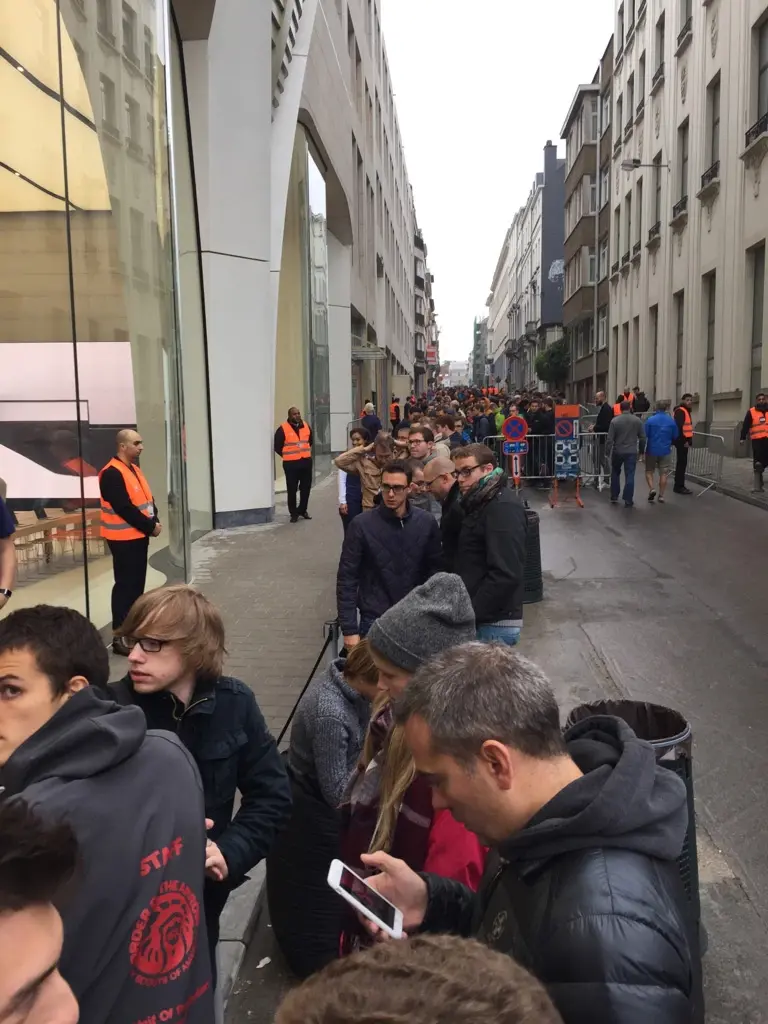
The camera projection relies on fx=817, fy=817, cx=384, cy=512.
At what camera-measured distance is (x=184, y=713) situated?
239cm

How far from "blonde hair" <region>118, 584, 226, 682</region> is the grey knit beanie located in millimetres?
542

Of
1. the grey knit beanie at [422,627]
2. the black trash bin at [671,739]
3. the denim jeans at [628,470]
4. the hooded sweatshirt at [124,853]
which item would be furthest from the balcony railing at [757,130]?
the hooded sweatshirt at [124,853]

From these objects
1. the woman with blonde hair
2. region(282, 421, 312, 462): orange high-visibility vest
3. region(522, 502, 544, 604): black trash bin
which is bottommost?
region(522, 502, 544, 604): black trash bin

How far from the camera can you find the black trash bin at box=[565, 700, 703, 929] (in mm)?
2842

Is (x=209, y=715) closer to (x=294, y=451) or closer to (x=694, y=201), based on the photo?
(x=294, y=451)

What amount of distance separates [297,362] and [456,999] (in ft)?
61.6

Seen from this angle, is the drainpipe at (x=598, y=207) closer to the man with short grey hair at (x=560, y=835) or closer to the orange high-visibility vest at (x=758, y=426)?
the orange high-visibility vest at (x=758, y=426)

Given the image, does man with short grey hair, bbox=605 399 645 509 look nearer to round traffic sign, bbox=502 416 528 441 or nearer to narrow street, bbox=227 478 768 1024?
narrow street, bbox=227 478 768 1024

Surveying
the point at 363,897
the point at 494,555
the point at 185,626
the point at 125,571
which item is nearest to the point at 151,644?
the point at 185,626

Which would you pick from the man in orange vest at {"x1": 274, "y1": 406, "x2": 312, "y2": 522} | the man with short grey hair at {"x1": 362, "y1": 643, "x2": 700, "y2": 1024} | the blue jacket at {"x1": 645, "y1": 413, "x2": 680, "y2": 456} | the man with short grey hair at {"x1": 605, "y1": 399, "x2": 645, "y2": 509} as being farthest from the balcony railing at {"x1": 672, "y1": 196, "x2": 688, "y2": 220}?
the man with short grey hair at {"x1": 362, "y1": 643, "x2": 700, "y2": 1024}

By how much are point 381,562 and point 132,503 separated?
8.44 ft

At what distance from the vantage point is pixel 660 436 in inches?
596

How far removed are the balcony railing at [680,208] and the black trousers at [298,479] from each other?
1761 centimetres

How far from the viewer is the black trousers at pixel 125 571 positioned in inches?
268
